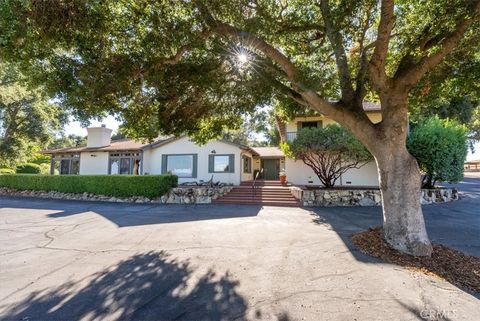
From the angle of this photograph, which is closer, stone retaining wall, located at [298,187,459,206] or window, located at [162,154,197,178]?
stone retaining wall, located at [298,187,459,206]

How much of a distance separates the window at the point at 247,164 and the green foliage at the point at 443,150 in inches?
465

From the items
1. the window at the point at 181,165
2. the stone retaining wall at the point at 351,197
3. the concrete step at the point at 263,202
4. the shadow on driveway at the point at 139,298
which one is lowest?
the shadow on driveway at the point at 139,298

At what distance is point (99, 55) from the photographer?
19.4ft

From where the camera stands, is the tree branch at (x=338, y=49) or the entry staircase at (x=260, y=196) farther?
the entry staircase at (x=260, y=196)

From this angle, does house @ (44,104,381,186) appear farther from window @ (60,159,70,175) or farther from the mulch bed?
the mulch bed

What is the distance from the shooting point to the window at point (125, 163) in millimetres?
20391

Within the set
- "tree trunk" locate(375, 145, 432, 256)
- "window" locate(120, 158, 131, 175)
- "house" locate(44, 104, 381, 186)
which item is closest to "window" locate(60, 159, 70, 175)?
"house" locate(44, 104, 381, 186)

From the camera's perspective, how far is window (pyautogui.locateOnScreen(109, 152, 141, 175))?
2039 cm

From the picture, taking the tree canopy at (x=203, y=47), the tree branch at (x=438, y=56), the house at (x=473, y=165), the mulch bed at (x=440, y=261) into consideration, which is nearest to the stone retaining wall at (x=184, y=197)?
the tree canopy at (x=203, y=47)

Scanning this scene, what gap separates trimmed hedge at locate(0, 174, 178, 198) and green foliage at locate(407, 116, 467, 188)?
46.4ft

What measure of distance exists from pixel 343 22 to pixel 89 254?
800cm

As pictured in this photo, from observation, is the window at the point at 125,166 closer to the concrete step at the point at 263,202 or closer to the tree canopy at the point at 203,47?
the concrete step at the point at 263,202

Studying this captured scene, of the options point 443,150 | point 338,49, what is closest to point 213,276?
point 338,49

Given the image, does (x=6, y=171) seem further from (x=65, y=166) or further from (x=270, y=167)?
(x=270, y=167)
